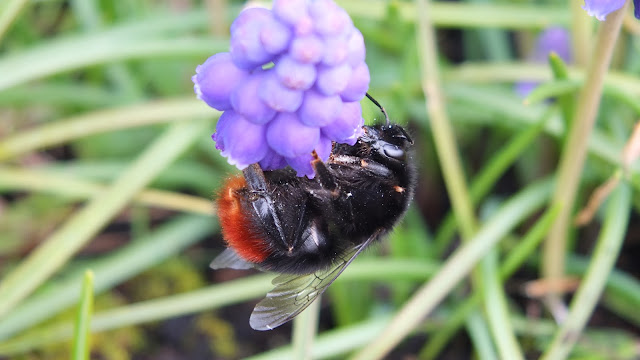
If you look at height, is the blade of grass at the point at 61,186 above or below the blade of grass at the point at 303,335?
above

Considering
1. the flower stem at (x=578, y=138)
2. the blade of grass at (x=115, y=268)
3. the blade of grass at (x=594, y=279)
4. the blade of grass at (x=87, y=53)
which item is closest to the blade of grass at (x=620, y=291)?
the flower stem at (x=578, y=138)

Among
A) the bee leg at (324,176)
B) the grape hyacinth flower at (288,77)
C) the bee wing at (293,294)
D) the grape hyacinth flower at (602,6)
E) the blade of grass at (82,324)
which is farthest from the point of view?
the blade of grass at (82,324)

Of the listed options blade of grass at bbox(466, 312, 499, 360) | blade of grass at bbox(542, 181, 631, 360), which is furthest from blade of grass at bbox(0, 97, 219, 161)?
blade of grass at bbox(542, 181, 631, 360)

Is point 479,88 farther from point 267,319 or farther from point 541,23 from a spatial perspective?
point 267,319

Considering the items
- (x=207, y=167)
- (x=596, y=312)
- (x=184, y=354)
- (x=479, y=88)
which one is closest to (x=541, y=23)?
(x=479, y=88)

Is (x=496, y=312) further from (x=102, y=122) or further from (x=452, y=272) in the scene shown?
(x=102, y=122)

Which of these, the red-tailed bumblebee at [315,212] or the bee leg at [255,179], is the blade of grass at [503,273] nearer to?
the red-tailed bumblebee at [315,212]
